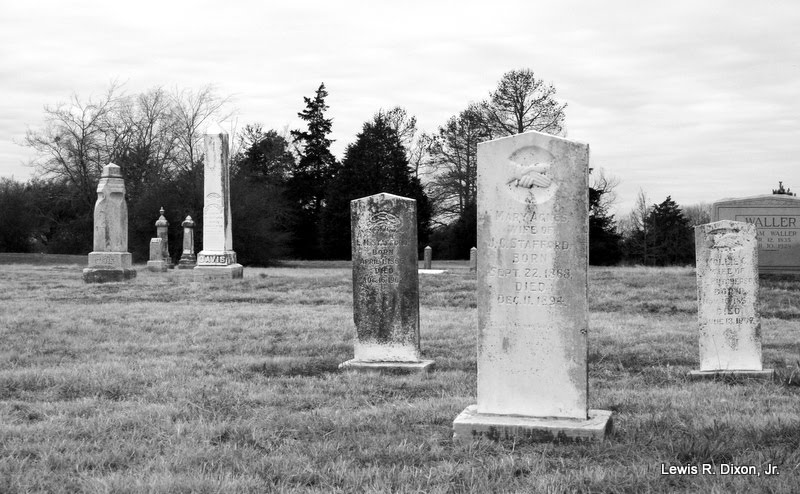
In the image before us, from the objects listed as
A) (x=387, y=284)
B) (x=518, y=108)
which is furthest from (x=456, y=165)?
(x=387, y=284)

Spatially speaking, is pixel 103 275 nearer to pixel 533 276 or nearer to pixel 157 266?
pixel 157 266

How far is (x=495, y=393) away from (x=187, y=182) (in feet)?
113

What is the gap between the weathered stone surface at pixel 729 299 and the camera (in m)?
8.32

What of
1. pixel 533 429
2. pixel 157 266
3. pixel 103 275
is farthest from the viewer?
pixel 157 266

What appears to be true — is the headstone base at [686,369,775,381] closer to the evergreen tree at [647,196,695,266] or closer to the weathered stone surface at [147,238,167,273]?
the weathered stone surface at [147,238,167,273]

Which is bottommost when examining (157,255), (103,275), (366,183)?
(103,275)

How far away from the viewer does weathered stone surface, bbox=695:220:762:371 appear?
8.32 m

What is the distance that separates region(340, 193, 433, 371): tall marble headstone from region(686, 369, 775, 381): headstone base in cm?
278

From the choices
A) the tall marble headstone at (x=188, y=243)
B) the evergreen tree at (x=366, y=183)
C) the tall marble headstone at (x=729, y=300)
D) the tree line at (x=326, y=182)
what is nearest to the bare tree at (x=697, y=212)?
the tree line at (x=326, y=182)

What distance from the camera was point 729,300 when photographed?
8.44m

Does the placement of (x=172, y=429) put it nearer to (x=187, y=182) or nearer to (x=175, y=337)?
(x=175, y=337)

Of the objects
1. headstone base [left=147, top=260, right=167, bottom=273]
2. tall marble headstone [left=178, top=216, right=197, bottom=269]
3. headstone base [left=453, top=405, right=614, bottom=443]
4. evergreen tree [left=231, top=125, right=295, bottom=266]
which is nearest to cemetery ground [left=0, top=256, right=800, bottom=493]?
headstone base [left=453, top=405, right=614, bottom=443]

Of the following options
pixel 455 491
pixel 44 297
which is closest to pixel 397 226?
pixel 455 491

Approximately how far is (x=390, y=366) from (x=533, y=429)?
335cm
